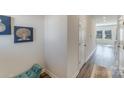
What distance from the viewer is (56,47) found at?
1.09 meters

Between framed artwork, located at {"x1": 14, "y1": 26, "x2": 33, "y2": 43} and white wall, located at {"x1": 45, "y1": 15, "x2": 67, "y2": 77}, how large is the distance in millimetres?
150

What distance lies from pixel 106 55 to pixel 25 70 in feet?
3.91

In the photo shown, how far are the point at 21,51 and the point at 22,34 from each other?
0.15 m

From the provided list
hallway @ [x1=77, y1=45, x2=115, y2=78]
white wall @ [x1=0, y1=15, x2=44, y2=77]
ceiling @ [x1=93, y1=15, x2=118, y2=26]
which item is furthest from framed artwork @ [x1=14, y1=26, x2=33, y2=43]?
hallway @ [x1=77, y1=45, x2=115, y2=78]

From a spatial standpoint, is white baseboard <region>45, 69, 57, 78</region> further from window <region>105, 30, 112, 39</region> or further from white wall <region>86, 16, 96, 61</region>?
window <region>105, 30, 112, 39</region>

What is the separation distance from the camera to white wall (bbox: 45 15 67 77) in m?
1.06

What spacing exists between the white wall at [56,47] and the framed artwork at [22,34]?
0.15 m

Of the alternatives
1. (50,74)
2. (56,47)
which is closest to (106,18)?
(56,47)

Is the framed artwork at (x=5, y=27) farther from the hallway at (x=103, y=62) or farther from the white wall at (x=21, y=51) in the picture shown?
the hallway at (x=103, y=62)
